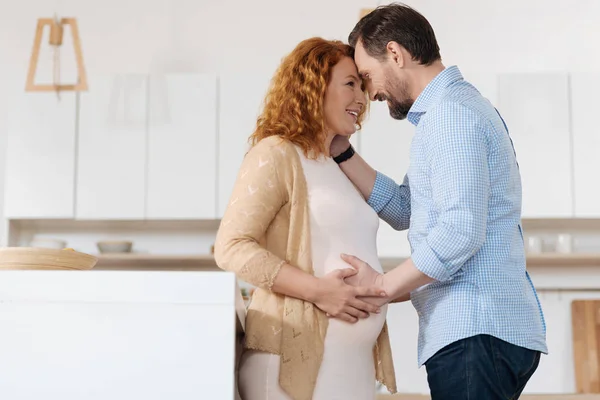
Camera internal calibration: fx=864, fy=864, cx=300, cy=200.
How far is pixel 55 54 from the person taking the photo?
465 cm

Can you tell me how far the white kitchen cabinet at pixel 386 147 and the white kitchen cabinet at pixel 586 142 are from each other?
2.90 feet

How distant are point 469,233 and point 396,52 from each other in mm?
566

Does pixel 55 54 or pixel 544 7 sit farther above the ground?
pixel 544 7

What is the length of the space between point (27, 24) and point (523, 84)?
2.94 m

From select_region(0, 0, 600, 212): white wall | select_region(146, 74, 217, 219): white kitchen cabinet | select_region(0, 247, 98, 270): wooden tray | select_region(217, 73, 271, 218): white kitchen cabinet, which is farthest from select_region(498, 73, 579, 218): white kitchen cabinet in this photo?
select_region(0, 247, 98, 270): wooden tray

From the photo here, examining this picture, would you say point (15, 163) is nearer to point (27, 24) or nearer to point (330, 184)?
point (27, 24)

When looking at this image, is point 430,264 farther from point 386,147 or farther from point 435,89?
point 386,147

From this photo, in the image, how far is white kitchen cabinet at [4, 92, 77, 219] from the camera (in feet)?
15.2

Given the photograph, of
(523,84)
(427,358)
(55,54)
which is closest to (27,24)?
(55,54)

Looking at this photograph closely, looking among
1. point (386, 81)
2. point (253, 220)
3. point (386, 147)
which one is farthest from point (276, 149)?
point (386, 147)

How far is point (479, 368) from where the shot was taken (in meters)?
1.79

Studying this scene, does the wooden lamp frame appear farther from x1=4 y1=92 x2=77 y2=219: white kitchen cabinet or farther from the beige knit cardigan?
the beige knit cardigan

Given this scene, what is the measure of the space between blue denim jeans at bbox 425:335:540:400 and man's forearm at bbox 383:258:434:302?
15 cm

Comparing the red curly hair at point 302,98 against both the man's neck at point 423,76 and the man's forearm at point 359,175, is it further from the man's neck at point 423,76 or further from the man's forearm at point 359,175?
the man's neck at point 423,76
